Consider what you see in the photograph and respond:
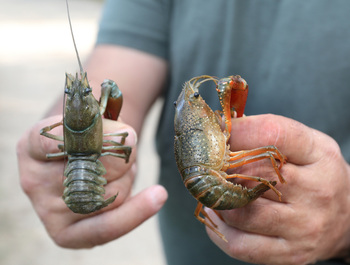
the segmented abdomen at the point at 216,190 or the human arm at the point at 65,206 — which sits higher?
the segmented abdomen at the point at 216,190

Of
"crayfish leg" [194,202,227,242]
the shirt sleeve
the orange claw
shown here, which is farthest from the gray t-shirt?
the orange claw

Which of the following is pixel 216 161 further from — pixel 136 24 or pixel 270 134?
pixel 136 24

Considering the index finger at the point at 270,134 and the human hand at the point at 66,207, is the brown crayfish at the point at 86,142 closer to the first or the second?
the human hand at the point at 66,207

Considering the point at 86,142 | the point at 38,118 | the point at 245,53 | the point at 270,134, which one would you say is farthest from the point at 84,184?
the point at 38,118

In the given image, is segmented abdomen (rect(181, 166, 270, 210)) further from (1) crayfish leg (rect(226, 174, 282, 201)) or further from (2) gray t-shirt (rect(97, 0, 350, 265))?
(2) gray t-shirt (rect(97, 0, 350, 265))

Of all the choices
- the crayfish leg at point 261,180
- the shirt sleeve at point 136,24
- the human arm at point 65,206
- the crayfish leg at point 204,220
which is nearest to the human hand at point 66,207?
the human arm at point 65,206

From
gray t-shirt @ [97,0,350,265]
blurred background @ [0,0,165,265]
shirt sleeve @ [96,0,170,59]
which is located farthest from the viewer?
blurred background @ [0,0,165,265]
